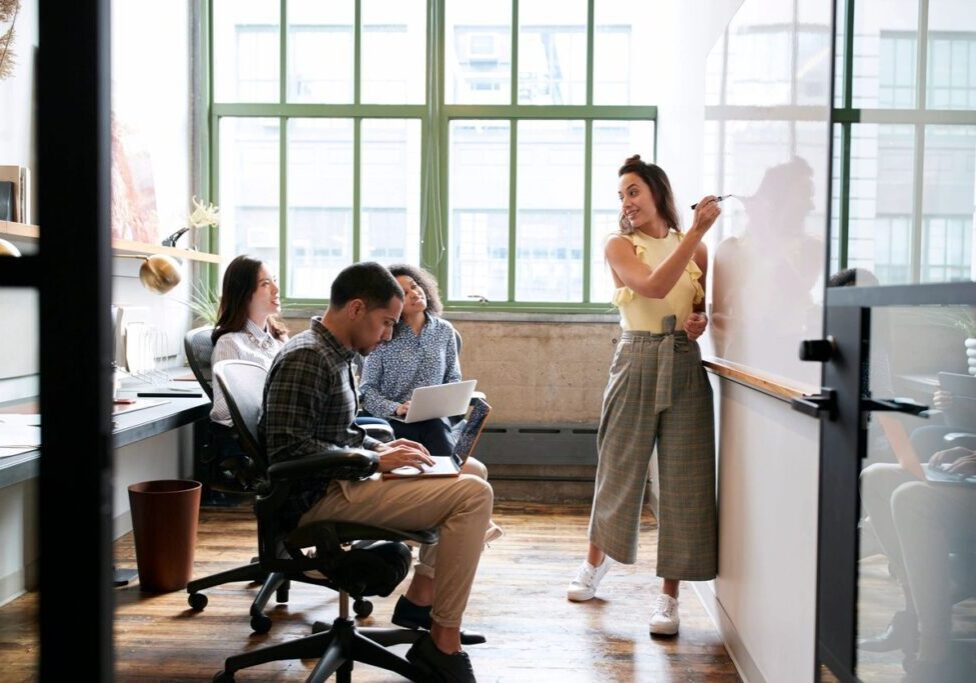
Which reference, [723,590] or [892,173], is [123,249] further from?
[892,173]

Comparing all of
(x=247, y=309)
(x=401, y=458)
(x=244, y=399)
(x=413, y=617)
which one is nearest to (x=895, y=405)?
(x=401, y=458)

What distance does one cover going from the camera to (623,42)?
5.35 m

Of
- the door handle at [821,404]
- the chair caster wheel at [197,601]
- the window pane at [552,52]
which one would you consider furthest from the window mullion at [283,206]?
the door handle at [821,404]

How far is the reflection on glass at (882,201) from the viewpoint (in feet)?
4.27

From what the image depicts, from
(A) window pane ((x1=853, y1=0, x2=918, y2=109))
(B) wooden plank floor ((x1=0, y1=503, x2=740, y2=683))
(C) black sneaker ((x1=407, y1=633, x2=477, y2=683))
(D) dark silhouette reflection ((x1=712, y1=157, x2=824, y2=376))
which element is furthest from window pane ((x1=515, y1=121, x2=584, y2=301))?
(A) window pane ((x1=853, y1=0, x2=918, y2=109))

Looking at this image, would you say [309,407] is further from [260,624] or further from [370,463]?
[260,624]

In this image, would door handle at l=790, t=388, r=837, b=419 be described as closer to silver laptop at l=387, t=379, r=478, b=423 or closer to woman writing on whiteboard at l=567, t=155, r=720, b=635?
woman writing on whiteboard at l=567, t=155, r=720, b=635

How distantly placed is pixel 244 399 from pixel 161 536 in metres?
1.18

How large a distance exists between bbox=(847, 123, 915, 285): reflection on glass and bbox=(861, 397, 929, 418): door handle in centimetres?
18

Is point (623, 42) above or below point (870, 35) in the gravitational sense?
above

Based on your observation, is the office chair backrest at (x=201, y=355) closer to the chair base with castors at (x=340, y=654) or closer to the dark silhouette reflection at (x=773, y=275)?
the chair base with castors at (x=340, y=654)

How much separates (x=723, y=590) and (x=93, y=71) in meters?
2.78

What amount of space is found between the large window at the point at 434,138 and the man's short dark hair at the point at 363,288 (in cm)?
290

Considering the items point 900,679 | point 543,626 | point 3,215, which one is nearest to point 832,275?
point 900,679
